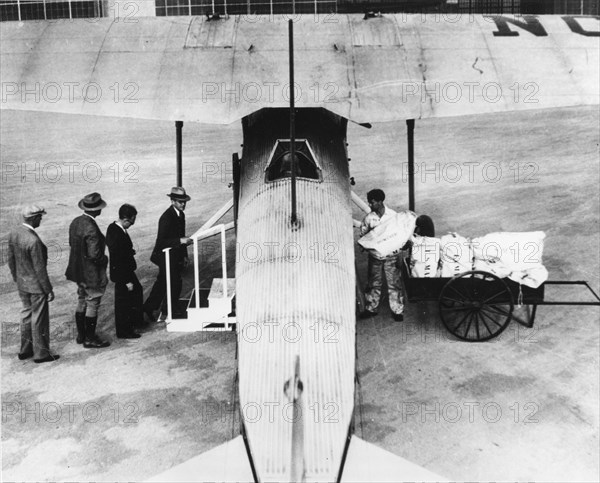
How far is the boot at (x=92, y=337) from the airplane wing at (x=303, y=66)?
2.69 meters

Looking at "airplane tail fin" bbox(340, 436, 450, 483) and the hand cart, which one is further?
the hand cart

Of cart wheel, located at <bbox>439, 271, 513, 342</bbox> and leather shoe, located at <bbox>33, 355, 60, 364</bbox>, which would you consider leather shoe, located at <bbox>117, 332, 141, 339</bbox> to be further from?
cart wheel, located at <bbox>439, 271, 513, 342</bbox>

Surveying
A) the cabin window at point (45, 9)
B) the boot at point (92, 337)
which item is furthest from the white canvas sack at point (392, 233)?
the cabin window at point (45, 9)

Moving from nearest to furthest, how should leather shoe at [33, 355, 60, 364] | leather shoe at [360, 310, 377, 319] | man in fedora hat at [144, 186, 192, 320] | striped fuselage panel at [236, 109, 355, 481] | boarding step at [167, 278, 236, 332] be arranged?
striped fuselage panel at [236, 109, 355, 481]
leather shoe at [33, 355, 60, 364]
boarding step at [167, 278, 236, 332]
man in fedora hat at [144, 186, 192, 320]
leather shoe at [360, 310, 377, 319]

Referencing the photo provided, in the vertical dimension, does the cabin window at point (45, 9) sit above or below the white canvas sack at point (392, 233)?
above

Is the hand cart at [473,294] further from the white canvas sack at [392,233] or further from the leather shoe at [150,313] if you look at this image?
the leather shoe at [150,313]

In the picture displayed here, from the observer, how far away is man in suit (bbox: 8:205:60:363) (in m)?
7.72

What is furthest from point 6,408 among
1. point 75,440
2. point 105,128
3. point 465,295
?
point 105,128

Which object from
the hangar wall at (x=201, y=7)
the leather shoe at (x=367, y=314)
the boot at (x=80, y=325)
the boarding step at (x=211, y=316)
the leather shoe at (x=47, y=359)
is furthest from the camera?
the hangar wall at (x=201, y=7)

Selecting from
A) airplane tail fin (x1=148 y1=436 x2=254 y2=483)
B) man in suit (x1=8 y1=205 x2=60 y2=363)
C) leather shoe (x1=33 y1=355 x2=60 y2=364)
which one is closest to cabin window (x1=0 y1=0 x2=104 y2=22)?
man in suit (x1=8 y1=205 x2=60 y2=363)

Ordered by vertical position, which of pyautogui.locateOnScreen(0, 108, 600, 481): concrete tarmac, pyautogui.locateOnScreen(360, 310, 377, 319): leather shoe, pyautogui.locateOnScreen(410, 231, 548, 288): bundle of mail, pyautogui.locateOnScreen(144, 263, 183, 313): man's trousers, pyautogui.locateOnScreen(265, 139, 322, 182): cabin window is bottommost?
→ pyautogui.locateOnScreen(0, 108, 600, 481): concrete tarmac

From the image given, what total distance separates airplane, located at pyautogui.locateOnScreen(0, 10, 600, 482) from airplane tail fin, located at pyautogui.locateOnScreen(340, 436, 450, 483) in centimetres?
82

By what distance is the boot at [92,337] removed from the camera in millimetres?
8328

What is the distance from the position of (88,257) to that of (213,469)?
4365 mm
